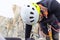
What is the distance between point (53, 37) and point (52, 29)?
5cm

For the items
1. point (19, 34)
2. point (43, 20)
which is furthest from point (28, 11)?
point (19, 34)

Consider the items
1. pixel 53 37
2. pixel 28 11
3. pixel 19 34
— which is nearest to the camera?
pixel 28 11

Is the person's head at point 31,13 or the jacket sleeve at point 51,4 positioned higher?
the jacket sleeve at point 51,4

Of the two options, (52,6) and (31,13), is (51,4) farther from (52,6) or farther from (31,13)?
(31,13)

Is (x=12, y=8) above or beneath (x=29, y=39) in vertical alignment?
above

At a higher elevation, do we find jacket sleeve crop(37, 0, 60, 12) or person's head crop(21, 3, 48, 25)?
jacket sleeve crop(37, 0, 60, 12)

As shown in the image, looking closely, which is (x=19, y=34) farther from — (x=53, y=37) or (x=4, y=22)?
(x=53, y=37)

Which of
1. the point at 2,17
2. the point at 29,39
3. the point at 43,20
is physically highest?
the point at 2,17

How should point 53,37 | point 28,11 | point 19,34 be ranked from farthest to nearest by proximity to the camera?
point 19,34 < point 53,37 < point 28,11

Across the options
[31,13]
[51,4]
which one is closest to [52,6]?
[51,4]

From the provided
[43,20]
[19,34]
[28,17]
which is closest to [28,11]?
[28,17]

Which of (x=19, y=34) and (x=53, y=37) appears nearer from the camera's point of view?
(x=53, y=37)

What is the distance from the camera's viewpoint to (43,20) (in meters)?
0.88

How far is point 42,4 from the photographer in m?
0.84
